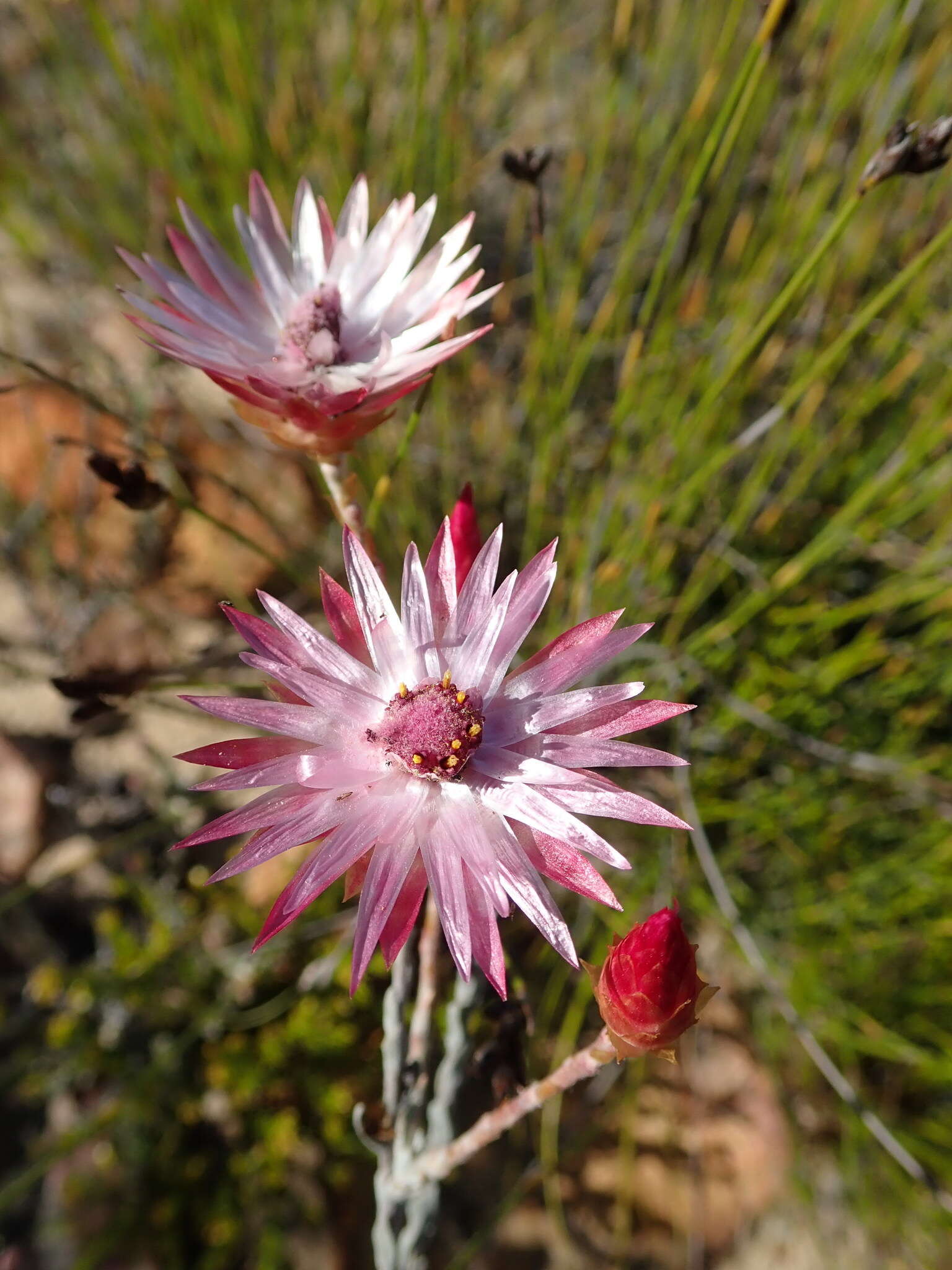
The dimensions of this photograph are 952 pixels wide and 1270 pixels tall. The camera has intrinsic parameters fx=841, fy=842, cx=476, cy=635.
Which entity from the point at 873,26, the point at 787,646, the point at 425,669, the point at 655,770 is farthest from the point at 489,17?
the point at 425,669

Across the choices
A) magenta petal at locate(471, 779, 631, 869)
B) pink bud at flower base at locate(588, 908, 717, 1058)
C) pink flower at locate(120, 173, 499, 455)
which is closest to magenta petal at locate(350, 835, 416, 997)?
magenta petal at locate(471, 779, 631, 869)

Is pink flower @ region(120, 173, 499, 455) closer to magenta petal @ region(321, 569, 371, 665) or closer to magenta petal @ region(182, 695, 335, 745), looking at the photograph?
magenta petal @ region(321, 569, 371, 665)

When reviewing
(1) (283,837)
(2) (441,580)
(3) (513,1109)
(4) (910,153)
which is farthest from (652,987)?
(4) (910,153)

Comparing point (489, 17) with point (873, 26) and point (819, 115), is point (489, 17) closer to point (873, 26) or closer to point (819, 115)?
point (819, 115)

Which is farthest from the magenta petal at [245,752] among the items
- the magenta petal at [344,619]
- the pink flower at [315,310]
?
the pink flower at [315,310]

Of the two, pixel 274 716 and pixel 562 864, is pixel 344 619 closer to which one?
pixel 274 716
